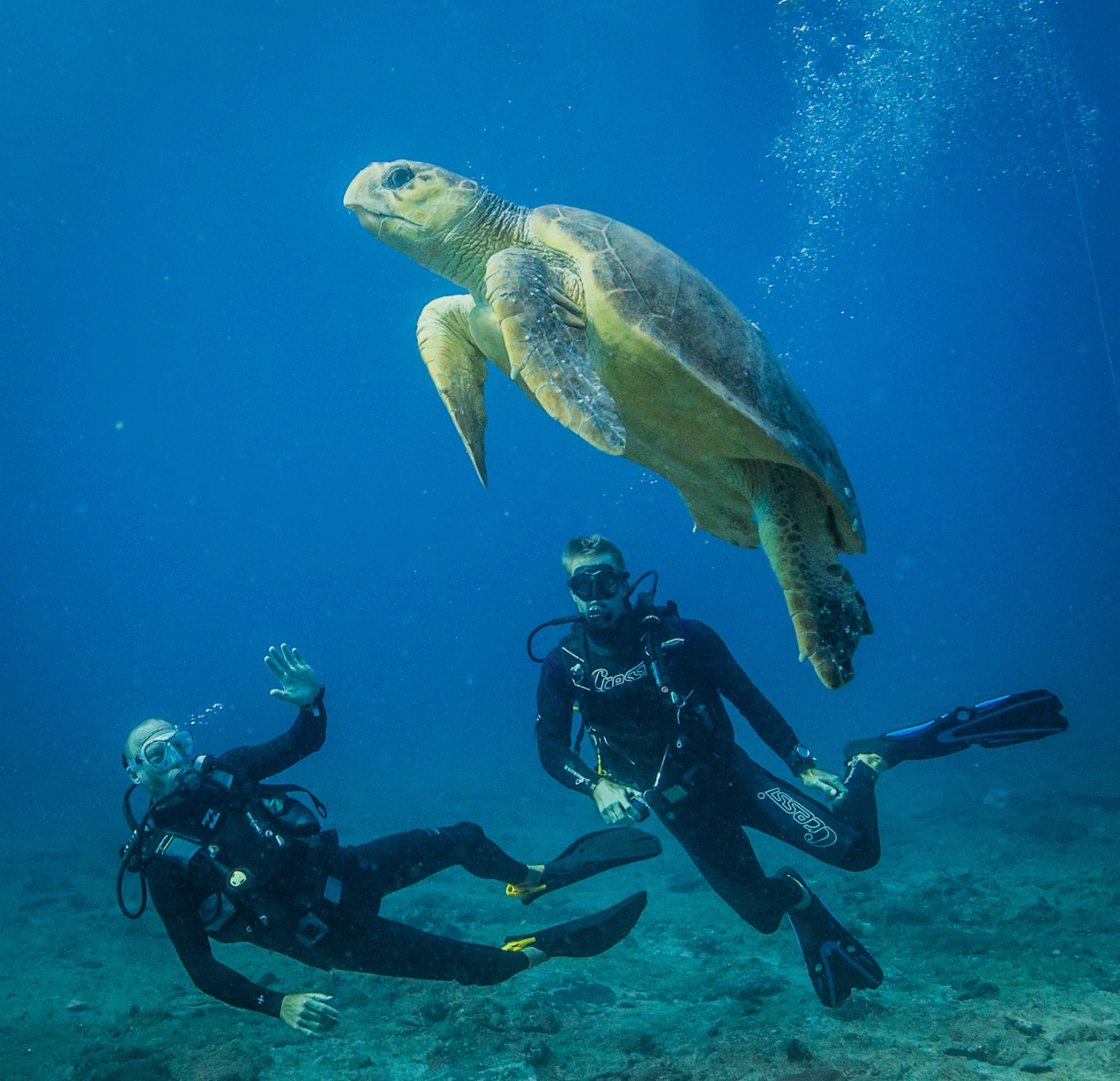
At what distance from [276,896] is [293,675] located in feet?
4.19

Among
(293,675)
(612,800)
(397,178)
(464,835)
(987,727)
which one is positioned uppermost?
(397,178)

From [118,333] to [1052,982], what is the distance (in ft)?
168

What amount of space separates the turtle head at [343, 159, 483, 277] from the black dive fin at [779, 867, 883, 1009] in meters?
4.84

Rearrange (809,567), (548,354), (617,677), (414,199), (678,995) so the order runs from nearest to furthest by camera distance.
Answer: (548,354) < (414,199) < (809,567) < (617,677) < (678,995)

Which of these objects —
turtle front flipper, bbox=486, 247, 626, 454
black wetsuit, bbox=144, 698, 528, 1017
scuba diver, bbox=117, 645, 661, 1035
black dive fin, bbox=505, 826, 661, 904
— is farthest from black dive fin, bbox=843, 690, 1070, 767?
turtle front flipper, bbox=486, 247, 626, 454

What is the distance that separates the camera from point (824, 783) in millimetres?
4094

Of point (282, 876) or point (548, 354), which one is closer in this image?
point (548, 354)

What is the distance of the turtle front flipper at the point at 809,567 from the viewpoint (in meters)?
3.39

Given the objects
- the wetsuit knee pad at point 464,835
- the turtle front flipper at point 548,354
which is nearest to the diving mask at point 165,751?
the wetsuit knee pad at point 464,835

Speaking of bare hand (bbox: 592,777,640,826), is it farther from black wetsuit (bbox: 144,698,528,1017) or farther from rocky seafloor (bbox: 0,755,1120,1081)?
rocky seafloor (bbox: 0,755,1120,1081)

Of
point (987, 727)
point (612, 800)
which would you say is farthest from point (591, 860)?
point (987, 727)

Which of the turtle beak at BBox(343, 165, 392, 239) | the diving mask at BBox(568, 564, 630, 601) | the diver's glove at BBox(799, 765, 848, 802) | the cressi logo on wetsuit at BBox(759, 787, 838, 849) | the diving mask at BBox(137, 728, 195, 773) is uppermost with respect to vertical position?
the turtle beak at BBox(343, 165, 392, 239)

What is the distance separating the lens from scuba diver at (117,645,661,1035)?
3.45 meters

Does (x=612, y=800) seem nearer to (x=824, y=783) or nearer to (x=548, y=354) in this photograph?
(x=824, y=783)
